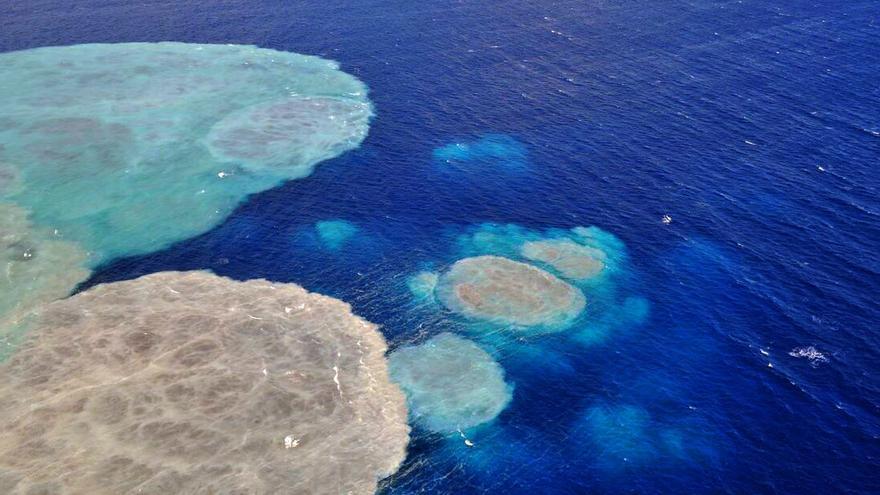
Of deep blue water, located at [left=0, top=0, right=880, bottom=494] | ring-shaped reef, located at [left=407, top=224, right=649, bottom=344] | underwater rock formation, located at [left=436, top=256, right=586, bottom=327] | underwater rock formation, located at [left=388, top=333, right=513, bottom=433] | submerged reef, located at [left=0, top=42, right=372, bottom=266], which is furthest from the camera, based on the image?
submerged reef, located at [left=0, top=42, right=372, bottom=266]

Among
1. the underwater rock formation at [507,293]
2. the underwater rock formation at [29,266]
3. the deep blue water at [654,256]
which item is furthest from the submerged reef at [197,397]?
the underwater rock formation at [507,293]

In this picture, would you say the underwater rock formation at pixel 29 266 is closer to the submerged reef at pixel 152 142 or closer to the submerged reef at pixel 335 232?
the submerged reef at pixel 152 142

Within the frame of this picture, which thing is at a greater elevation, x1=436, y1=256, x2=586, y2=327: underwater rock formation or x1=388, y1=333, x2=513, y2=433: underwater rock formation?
x1=436, y1=256, x2=586, y2=327: underwater rock formation

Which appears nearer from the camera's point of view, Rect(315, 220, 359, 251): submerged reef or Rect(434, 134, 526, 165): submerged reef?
Rect(315, 220, 359, 251): submerged reef

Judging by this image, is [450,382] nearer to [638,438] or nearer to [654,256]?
[638,438]

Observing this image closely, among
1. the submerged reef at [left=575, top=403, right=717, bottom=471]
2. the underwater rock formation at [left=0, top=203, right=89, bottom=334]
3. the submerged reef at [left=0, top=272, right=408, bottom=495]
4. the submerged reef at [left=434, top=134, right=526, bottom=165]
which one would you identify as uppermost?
the submerged reef at [left=434, top=134, right=526, bottom=165]

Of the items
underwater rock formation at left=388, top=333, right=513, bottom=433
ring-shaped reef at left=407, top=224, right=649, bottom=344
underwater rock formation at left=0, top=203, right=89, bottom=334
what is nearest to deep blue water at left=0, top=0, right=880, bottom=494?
underwater rock formation at left=388, top=333, right=513, bottom=433

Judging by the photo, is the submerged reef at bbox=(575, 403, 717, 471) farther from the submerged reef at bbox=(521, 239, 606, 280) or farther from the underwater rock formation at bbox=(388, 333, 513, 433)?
the submerged reef at bbox=(521, 239, 606, 280)

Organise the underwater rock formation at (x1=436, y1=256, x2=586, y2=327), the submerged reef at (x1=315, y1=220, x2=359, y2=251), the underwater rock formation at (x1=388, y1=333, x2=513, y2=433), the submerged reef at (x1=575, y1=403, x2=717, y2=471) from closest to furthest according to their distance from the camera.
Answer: the submerged reef at (x1=575, y1=403, x2=717, y2=471) → the underwater rock formation at (x1=388, y1=333, x2=513, y2=433) → the underwater rock formation at (x1=436, y1=256, x2=586, y2=327) → the submerged reef at (x1=315, y1=220, x2=359, y2=251)
